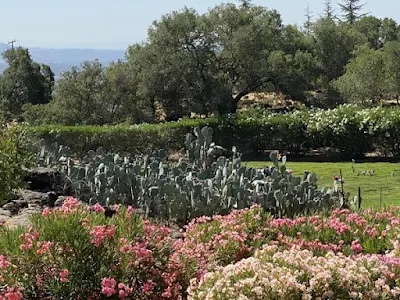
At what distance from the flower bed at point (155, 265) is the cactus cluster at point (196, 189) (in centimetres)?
276

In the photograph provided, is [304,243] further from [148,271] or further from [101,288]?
[101,288]

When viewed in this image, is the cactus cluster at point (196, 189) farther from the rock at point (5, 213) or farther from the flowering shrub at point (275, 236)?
the flowering shrub at point (275, 236)

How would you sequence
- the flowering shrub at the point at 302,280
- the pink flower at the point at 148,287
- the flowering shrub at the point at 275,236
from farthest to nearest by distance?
the flowering shrub at the point at 275,236 < the pink flower at the point at 148,287 < the flowering shrub at the point at 302,280

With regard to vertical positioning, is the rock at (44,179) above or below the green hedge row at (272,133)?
below

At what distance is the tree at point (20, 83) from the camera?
30.4 m

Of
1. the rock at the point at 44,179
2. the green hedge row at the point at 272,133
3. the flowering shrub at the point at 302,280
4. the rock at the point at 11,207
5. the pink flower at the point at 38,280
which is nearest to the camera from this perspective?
the flowering shrub at the point at 302,280

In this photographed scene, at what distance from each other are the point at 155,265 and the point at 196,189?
3.75 metres

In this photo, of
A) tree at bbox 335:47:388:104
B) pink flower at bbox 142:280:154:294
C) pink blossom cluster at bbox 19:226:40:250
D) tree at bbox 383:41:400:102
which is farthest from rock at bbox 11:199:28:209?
tree at bbox 383:41:400:102

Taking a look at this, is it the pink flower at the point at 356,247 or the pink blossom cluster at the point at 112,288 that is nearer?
the pink blossom cluster at the point at 112,288

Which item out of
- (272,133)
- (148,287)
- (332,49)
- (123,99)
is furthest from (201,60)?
(148,287)

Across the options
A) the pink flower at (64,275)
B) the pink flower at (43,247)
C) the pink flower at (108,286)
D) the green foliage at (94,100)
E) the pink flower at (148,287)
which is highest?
the green foliage at (94,100)

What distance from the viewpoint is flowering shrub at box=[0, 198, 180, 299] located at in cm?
370

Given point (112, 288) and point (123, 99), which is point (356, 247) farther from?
point (123, 99)

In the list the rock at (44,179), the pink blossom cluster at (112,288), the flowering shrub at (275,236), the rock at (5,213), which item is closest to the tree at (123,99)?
the rock at (44,179)
